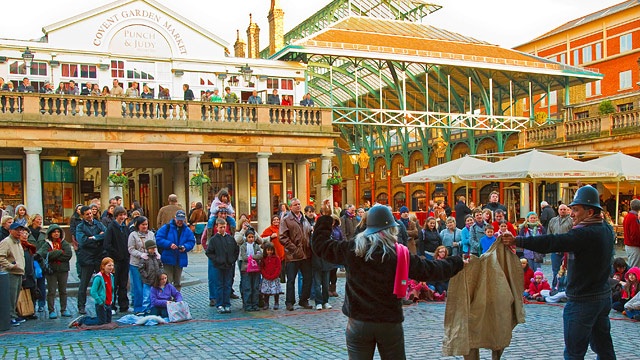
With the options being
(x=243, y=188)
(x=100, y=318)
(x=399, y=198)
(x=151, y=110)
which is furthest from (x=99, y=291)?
(x=399, y=198)

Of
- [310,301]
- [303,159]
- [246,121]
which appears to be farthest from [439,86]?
[310,301]

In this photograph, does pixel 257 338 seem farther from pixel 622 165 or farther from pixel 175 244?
pixel 622 165

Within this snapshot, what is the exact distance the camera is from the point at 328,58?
29219 millimetres

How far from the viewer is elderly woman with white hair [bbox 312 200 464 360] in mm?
4598

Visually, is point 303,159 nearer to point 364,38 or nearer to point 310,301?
point 364,38

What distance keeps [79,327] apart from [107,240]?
1730 mm

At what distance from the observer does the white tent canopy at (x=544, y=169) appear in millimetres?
18109

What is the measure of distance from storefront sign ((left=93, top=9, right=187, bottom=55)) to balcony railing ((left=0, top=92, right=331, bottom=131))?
4454 mm

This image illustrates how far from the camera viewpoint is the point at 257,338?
8609mm

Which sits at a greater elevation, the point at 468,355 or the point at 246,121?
the point at 246,121

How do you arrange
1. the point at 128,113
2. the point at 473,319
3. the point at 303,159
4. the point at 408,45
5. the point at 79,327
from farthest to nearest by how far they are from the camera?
the point at 408,45 < the point at 303,159 < the point at 128,113 < the point at 79,327 < the point at 473,319

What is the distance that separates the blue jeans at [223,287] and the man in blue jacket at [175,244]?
706 mm

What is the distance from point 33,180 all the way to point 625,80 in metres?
44.1

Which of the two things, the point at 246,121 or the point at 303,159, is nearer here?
the point at 246,121
